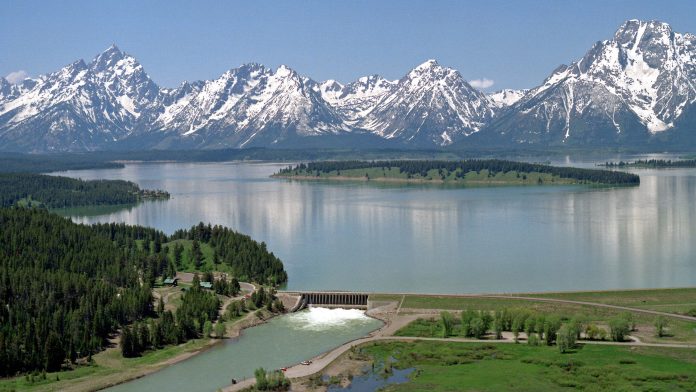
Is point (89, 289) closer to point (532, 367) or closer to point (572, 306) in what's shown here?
point (532, 367)

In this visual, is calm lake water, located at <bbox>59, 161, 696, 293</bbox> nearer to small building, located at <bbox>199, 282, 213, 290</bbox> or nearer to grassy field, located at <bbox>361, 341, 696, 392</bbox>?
small building, located at <bbox>199, 282, 213, 290</bbox>

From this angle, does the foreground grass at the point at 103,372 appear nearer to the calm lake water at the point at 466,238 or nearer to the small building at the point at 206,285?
the small building at the point at 206,285

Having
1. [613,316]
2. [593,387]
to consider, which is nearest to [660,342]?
[613,316]

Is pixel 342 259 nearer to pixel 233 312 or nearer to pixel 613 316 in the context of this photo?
pixel 233 312

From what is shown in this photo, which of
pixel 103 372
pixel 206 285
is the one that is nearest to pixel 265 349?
pixel 103 372

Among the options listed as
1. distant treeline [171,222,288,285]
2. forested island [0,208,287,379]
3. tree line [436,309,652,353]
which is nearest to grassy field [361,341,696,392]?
tree line [436,309,652,353]

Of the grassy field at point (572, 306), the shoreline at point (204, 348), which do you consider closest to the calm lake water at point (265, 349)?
the shoreline at point (204, 348)
